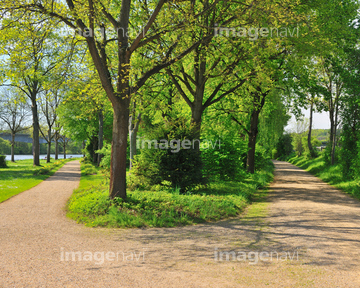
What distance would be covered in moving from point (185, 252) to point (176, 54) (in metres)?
7.79

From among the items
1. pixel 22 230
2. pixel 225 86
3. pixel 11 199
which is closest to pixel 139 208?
pixel 22 230

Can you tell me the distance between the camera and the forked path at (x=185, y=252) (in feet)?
14.2

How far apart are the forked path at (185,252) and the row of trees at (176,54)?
9.49 feet

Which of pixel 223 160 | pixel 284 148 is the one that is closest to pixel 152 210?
pixel 223 160

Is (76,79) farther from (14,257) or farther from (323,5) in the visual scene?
(323,5)

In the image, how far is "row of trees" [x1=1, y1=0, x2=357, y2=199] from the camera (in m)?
8.87

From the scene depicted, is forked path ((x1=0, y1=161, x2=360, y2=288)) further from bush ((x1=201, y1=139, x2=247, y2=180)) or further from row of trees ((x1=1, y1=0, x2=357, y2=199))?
bush ((x1=201, y1=139, x2=247, y2=180))

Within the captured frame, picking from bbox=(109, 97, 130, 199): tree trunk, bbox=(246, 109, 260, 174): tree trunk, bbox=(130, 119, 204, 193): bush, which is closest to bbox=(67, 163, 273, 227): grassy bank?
bbox=(109, 97, 130, 199): tree trunk

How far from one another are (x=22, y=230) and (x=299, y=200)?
32.6 feet

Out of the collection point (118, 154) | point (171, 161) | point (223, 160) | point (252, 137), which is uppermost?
point (252, 137)

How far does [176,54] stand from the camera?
11.2 meters

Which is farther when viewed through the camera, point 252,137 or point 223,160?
point 252,137

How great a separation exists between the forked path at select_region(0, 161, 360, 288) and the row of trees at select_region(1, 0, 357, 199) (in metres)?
2.89

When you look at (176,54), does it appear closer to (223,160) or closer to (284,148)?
(223,160)
